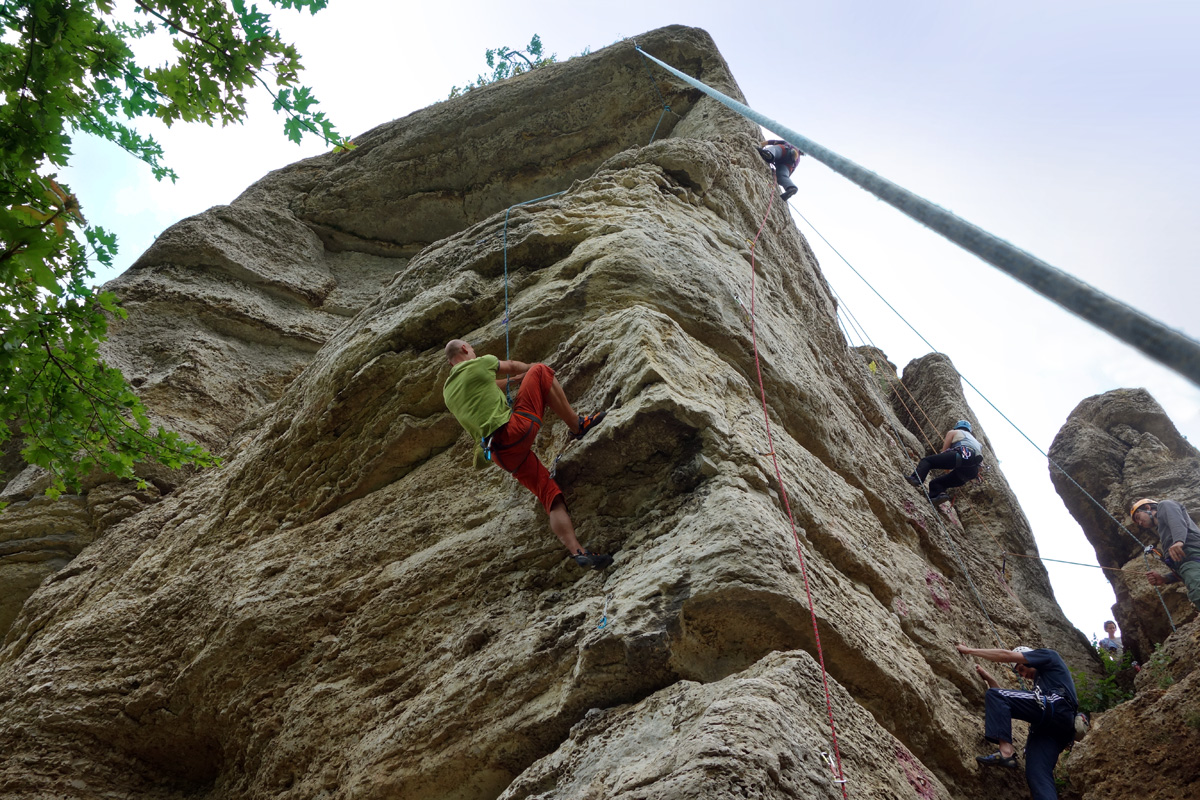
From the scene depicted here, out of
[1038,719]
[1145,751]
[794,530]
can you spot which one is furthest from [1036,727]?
[794,530]

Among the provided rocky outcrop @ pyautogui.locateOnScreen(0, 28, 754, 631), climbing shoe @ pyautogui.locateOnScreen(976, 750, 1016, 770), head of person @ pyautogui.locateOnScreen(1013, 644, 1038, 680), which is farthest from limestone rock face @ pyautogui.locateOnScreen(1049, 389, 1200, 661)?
rocky outcrop @ pyautogui.locateOnScreen(0, 28, 754, 631)

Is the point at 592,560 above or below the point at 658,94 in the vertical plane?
below

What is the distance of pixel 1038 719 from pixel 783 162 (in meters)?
7.54

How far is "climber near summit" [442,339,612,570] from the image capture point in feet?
15.2

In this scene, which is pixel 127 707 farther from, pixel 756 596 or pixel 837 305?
pixel 837 305

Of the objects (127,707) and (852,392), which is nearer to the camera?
(127,707)

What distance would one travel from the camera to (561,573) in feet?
15.0

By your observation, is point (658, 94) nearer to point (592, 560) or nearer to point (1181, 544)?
point (1181, 544)

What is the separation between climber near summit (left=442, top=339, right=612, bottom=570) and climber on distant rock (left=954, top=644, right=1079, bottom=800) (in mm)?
2709

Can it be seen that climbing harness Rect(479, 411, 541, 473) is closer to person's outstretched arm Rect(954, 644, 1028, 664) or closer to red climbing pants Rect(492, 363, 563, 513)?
red climbing pants Rect(492, 363, 563, 513)

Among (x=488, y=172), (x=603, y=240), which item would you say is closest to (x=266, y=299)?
(x=488, y=172)

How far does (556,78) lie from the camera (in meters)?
11.6

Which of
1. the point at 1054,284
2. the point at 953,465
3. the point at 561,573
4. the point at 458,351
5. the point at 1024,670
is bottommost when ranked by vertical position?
the point at 1054,284

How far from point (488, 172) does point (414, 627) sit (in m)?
8.84
